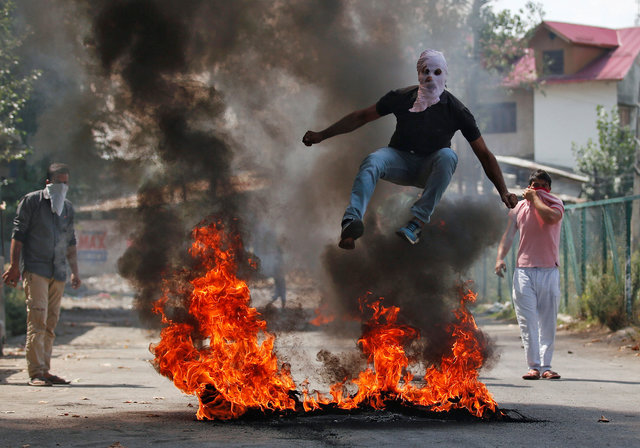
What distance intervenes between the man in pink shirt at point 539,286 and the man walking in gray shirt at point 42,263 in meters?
4.71

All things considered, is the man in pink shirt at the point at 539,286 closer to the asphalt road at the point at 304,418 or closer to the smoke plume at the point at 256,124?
the asphalt road at the point at 304,418

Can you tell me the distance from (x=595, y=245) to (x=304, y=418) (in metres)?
10.7

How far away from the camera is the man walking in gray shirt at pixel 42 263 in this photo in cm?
871

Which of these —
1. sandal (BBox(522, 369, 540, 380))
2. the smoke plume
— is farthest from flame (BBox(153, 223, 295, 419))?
sandal (BBox(522, 369, 540, 380))

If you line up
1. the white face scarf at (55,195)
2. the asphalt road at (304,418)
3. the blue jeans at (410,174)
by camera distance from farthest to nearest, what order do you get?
1. the white face scarf at (55,195)
2. the blue jeans at (410,174)
3. the asphalt road at (304,418)

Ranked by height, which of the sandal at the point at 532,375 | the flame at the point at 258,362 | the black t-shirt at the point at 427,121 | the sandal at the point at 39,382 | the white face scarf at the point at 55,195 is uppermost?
the black t-shirt at the point at 427,121

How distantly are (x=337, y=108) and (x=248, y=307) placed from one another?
10.6ft

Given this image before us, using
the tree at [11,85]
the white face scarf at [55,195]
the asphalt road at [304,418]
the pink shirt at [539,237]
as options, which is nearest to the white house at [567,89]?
the tree at [11,85]

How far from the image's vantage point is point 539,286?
29.5 ft

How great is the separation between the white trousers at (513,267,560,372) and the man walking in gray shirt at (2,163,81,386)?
4.70m

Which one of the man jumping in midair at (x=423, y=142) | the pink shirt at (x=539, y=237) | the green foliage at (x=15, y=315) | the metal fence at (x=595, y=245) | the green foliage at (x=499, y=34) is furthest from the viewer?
the green foliage at (x=499, y=34)

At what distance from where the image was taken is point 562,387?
8188 mm

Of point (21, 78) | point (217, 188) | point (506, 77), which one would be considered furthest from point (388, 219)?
point (506, 77)

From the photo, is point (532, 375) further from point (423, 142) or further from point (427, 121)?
point (427, 121)
